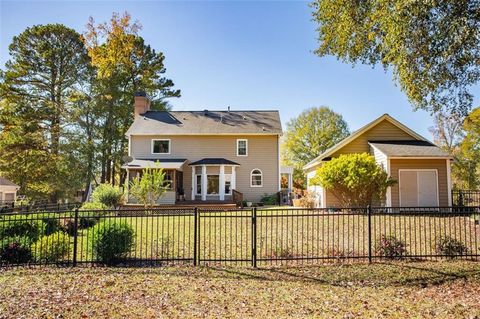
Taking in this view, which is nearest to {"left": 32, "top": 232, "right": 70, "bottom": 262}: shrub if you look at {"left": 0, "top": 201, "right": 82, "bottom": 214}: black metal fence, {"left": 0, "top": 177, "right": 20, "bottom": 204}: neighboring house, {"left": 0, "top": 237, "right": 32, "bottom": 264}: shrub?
{"left": 0, "top": 237, "right": 32, "bottom": 264}: shrub

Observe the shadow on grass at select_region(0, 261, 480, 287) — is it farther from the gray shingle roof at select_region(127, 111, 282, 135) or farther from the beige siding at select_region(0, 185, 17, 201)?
the beige siding at select_region(0, 185, 17, 201)

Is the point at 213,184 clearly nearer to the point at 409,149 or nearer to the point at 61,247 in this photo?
the point at 409,149

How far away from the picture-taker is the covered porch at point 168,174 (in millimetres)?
22922

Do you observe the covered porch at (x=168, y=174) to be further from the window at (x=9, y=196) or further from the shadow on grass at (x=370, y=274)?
the shadow on grass at (x=370, y=274)

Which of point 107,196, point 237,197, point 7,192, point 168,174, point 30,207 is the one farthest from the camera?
point 7,192

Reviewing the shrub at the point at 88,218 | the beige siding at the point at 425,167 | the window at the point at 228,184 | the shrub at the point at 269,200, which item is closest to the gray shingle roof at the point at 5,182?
the shrub at the point at 88,218

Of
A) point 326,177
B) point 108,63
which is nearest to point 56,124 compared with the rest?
point 108,63

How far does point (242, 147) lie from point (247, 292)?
20685mm

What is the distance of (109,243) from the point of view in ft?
24.1

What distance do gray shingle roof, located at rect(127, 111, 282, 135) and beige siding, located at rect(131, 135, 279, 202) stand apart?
0.49 meters

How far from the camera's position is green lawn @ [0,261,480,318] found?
15.6 ft

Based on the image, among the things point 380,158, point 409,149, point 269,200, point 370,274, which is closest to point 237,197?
point 269,200

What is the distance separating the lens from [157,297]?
209 inches

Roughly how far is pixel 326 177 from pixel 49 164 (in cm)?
2330
